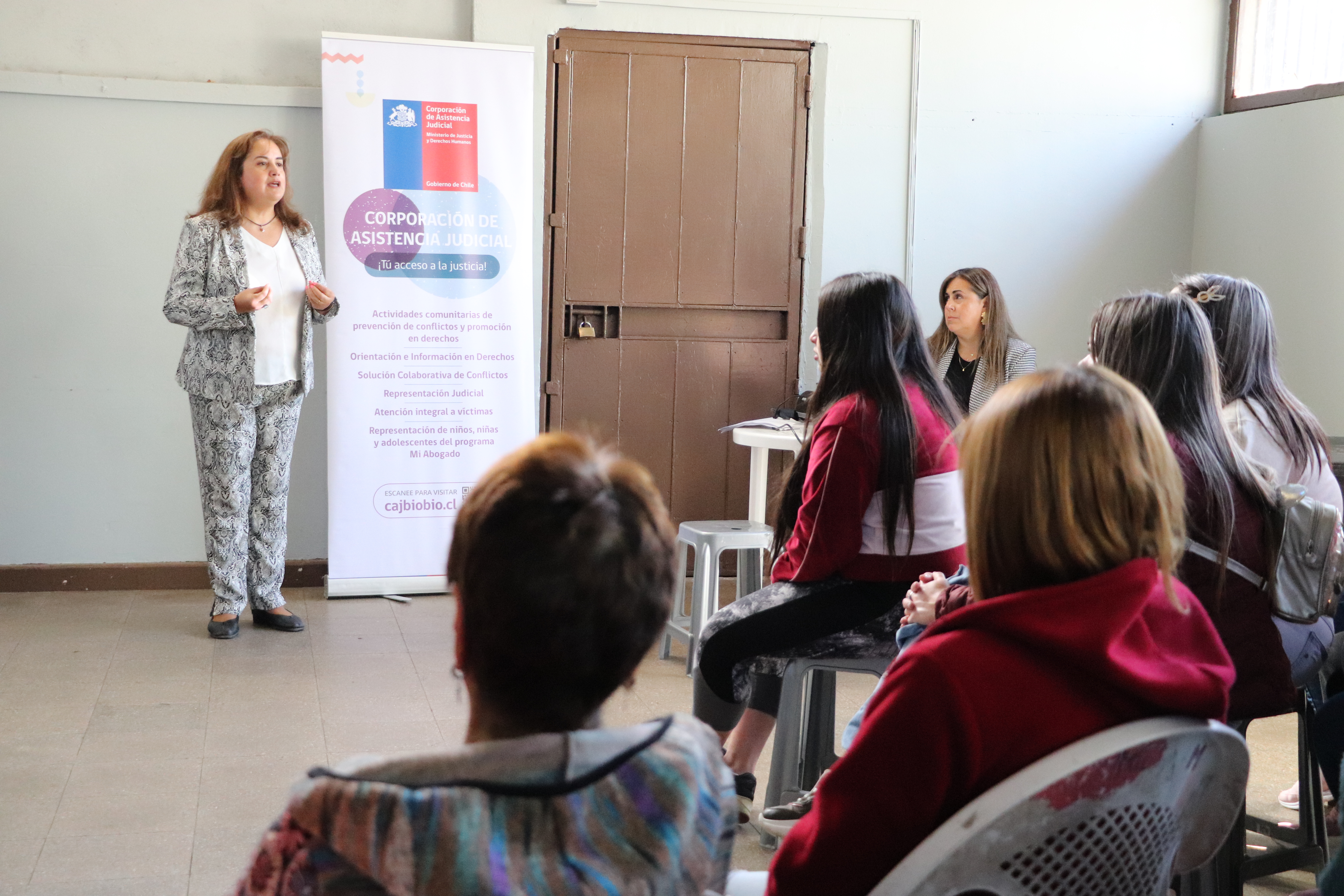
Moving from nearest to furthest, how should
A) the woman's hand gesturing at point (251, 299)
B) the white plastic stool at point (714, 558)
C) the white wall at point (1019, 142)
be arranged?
1. the white plastic stool at point (714, 558)
2. the woman's hand gesturing at point (251, 299)
3. the white wall at point (1019, 142)

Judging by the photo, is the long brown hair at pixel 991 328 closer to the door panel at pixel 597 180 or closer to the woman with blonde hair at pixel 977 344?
the woman with blonde hair at pixel 977 344

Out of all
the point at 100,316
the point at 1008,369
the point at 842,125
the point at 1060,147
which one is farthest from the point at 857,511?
the point at 1060,147

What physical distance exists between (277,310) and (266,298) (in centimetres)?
16

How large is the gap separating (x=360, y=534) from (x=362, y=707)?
4.32ft

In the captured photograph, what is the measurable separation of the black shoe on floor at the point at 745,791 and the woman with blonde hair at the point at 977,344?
2.27 meters

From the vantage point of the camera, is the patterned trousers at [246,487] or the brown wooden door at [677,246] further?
the brown wooden door at [677,246]

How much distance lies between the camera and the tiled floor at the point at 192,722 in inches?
95.0

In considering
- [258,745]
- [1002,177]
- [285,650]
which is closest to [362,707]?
[258,745]

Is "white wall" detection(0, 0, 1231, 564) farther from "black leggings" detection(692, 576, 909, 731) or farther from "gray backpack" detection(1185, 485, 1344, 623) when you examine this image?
"gray backpack" detection(1185, 485, 1344, 623)

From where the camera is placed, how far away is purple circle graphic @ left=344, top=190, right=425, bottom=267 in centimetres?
448

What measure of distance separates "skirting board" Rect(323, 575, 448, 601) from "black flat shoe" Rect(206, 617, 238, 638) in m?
0.55

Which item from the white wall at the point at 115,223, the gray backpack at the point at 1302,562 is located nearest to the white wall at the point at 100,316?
the white wall at the point at 115,223

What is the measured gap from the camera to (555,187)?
487 cm

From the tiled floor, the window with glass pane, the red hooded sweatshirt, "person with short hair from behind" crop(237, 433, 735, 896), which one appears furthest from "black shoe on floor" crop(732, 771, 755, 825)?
the window with glass pane
